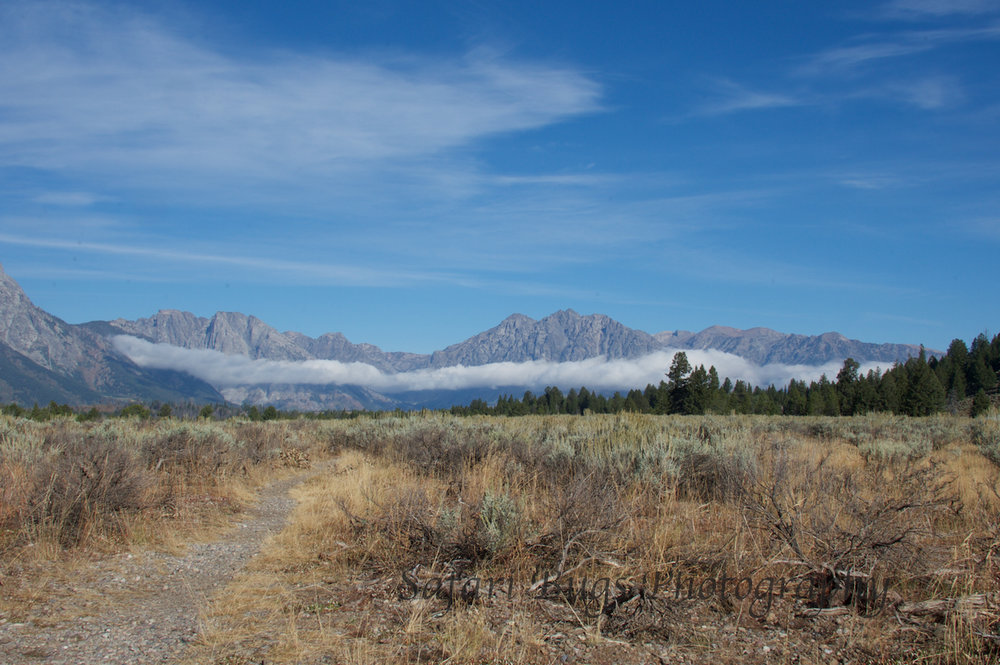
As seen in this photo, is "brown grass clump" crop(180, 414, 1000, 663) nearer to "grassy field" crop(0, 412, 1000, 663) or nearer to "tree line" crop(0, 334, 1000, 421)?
"grassy field" crop(0, 412, 1000, 663)

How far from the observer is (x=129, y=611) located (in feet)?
17.1

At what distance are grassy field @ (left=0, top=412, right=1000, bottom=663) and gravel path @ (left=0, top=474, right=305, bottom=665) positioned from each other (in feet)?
1.00

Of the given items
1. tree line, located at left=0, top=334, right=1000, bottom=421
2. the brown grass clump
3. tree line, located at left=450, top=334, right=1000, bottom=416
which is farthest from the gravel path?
tree line, located at left=450, top=334, right=1000, bottom=416

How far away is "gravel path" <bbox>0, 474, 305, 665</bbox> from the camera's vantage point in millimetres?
4309

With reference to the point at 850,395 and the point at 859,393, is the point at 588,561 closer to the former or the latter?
the point at 859,393

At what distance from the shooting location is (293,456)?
1738cm

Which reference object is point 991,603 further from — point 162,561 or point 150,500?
point 150,500

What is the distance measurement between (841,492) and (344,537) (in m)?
5.88

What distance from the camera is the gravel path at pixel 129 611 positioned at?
4.31 meters

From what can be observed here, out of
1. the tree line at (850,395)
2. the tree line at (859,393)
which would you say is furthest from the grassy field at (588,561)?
the tree line at (859,393)

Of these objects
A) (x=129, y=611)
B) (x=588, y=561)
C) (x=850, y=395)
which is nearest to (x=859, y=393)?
(x=850, y=395)

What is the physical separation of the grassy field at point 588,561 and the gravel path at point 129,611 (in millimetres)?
304

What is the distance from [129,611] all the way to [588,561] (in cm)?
400

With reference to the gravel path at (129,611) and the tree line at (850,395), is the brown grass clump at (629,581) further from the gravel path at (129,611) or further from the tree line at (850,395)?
the tree line at (850,395)
